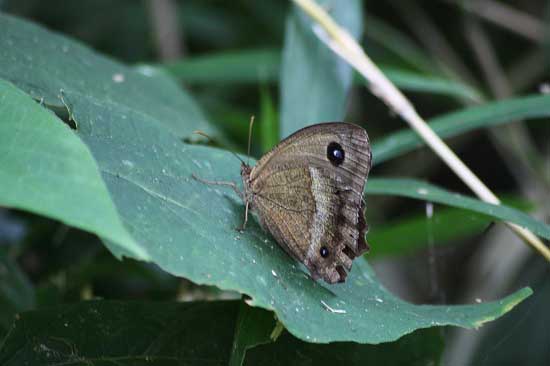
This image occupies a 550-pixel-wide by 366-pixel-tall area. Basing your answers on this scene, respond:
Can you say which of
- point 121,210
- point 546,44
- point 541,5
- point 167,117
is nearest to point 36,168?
point 121,210

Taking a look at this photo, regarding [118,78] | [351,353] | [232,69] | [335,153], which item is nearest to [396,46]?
[232,69]

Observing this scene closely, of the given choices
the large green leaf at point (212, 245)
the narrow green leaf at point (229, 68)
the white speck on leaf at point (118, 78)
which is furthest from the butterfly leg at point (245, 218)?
the narrow green leaf at point (229, 68)

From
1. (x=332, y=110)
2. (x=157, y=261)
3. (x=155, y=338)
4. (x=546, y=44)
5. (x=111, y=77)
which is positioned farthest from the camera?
(x=546, y=44)

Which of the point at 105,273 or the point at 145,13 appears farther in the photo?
the point at 145,13

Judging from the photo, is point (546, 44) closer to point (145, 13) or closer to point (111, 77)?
point (145, 13)

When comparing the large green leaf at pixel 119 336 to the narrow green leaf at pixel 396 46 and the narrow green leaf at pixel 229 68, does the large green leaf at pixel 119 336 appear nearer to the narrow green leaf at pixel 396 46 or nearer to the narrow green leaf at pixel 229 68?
the narrow green leaf at pixel 229 68

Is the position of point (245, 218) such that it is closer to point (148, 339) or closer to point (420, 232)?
point (148, 339)

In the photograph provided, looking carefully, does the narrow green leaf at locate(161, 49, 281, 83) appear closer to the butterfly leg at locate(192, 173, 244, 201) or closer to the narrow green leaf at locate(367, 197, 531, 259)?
the narrow green leaf at locate(367, 197, 531, 259)
